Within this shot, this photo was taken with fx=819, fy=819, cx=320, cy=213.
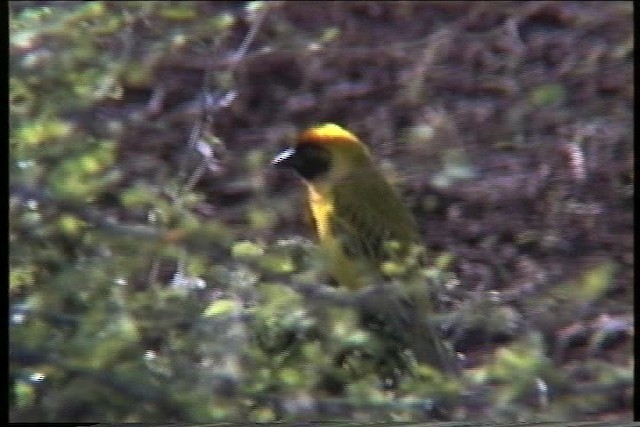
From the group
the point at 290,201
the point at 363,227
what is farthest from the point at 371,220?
the point at 290,201

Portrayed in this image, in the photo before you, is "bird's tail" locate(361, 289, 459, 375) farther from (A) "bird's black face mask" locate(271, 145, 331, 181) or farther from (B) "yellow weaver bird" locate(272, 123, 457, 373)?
(A) "bird's black face mask" locate(271, 145, 331, 181)

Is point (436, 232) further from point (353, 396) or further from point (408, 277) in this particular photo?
point (353, 396)

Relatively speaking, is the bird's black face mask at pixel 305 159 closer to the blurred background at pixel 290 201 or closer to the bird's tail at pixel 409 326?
the blurred background at pixel 290 201

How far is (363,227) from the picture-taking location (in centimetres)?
264

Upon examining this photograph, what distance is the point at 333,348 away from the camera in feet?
8.66

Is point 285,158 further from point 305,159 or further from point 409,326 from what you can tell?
point 409,326

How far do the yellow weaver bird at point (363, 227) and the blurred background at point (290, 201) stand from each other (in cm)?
5

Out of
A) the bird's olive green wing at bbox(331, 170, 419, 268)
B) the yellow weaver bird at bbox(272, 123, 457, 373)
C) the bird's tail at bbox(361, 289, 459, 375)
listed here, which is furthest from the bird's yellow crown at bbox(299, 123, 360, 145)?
the bird's tail at bbox(361, 289, 459, 375)

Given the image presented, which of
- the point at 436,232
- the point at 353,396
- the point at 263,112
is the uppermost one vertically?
the point at 263,112

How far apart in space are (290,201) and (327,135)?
0.25 m

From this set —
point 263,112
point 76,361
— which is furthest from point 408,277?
point 76,361

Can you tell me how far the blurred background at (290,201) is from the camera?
2617 mm

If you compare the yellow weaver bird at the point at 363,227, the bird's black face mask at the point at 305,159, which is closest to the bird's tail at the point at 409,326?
the yellow weaver bird at the point at 363,227

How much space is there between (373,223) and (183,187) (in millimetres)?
629
